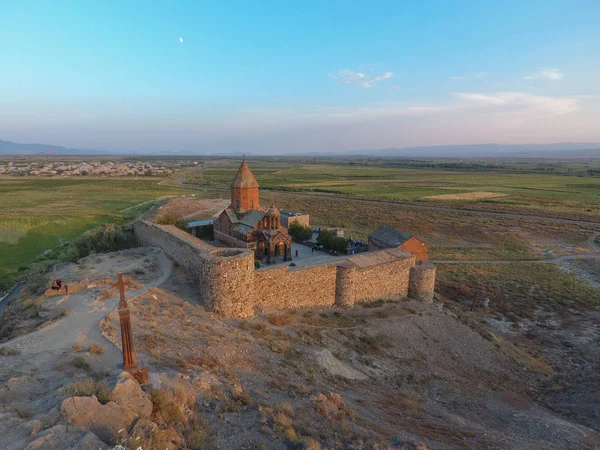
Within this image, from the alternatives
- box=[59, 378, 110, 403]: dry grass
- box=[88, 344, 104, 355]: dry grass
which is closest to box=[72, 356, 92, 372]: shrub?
box=[88, 344, 104, 355]: dry grass

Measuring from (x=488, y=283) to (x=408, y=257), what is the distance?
11183 millimetres

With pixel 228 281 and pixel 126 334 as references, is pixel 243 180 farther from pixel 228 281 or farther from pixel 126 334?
pixel 126 334

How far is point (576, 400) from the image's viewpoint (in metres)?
13.3

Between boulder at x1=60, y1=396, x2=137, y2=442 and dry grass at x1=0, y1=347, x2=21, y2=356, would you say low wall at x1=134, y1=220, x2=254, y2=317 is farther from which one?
boulder at x1=60, y1=396, x2=137, y2=442

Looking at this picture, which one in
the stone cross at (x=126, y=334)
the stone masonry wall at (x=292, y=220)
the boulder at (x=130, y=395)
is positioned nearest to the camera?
the boulder at (x=130, y=395)

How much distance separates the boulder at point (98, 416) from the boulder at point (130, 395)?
0.21 m

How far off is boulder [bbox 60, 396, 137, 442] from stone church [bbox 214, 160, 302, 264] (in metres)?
15.7

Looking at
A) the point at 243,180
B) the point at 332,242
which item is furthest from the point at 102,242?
the point at 332,242

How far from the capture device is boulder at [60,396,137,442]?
5137mm

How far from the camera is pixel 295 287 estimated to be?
1616 cm

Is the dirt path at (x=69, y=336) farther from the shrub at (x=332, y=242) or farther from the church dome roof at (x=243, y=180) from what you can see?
the shrub at (x=332, y=242)

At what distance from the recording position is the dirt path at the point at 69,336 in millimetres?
8719

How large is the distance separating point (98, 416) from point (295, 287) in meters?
11.2

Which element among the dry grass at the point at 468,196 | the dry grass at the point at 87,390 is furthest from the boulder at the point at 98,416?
the dry grass at the point at 468,196
